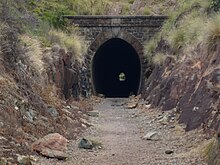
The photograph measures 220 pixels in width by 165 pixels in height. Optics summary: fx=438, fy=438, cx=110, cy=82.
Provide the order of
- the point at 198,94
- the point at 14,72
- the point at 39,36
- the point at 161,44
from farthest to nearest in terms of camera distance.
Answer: the point at 161,44 → the point at 39,36 → the point at 198,94 → the point at 14,72

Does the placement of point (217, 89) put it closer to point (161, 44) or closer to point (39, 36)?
point (39, 36)

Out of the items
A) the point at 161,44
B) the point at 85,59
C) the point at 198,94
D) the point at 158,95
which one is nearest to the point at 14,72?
the point at 198,94

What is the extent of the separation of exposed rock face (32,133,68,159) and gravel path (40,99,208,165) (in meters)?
0.15

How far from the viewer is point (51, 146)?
7.69 m

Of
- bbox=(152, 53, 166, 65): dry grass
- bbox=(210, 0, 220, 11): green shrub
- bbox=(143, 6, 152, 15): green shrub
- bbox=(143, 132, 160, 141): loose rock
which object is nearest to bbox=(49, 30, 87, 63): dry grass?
bbox=(152, 53, 166, 65): dry grass

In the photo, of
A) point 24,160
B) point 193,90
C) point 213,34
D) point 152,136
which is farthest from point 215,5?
point 24,160

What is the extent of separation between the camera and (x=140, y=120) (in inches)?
492

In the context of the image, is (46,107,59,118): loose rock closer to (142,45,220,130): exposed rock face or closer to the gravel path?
the gravel path

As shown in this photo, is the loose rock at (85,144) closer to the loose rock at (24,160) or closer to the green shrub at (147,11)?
the loose rock at (24,160)

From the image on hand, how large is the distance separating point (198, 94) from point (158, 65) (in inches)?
303

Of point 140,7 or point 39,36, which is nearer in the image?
point 39,36

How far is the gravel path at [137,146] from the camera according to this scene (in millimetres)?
7199

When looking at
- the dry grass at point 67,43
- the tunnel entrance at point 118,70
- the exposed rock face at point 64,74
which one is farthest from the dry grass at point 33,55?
the tunnel entrance at point 118,70

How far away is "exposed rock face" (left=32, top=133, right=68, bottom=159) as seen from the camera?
290 inches
